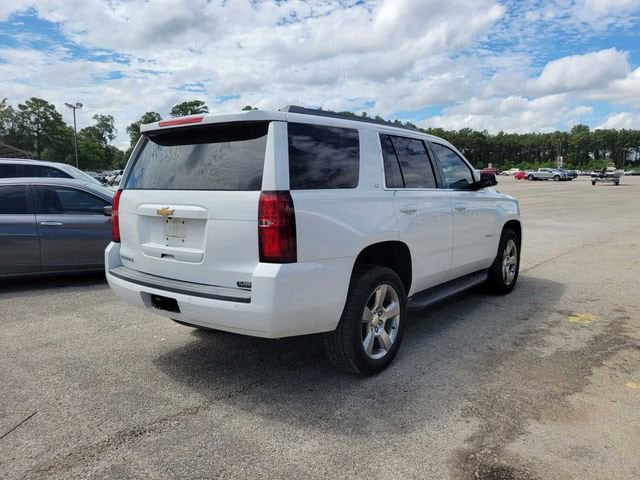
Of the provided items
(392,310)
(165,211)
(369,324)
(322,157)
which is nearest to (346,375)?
(369,324)

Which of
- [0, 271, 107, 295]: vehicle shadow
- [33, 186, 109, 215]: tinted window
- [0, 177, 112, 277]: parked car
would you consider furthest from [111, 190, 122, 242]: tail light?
[33, 186, 109, 215]: tinted window

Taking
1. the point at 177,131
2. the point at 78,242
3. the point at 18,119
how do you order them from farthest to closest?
the point at 18,119 < the point at 78,242 < the point at 177,131

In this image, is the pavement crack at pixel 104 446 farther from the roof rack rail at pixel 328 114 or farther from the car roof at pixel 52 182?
the car roof at pixel 52 182

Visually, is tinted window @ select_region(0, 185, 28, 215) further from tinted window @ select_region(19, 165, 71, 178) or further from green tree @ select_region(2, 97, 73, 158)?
green tree @ select_region(2, 97, 73, 158)

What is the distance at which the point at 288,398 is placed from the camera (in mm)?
3479

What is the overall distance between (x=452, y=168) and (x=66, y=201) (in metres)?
5.23

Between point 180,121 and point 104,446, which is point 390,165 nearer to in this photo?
point 180,121

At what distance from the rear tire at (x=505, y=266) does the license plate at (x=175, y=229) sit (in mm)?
3855

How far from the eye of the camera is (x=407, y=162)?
4.38 m

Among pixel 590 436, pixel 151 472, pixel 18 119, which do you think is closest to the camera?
pixel 151 472

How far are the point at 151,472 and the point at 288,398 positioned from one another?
3.59ft

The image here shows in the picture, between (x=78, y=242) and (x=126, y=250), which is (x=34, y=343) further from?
(x=78, y=242)

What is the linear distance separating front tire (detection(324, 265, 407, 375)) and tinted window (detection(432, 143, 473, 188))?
60.3 inches

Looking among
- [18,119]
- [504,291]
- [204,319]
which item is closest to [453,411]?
[204,319]
